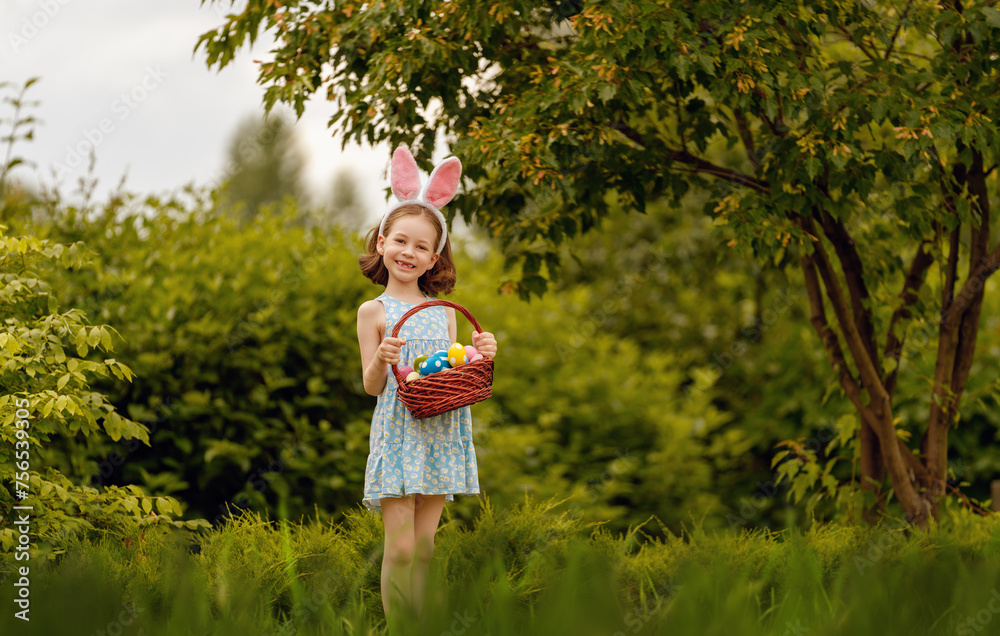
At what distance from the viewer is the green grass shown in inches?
96.0

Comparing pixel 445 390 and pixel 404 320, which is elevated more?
pixel 404 320

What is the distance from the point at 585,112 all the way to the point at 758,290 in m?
5.31

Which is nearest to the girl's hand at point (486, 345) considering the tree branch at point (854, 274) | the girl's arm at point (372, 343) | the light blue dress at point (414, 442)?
the light blue dress at point (414, 442)

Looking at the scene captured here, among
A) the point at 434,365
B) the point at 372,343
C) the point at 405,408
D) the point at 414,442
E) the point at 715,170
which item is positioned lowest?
the point at 414,442

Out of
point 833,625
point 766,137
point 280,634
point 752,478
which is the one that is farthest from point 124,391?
point 752,478

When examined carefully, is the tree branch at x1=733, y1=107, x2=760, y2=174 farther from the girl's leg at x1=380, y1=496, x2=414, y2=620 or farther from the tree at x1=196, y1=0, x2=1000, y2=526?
the girl's leg at x1=380, y1=496, x2=414, y2=620

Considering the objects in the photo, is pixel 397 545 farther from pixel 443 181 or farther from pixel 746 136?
pixel 746 136

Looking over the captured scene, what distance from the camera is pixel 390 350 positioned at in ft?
9.82

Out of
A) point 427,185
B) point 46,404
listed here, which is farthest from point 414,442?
point 46,404

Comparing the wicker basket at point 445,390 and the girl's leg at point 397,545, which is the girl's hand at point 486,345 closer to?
the wicker basket at point 445,390

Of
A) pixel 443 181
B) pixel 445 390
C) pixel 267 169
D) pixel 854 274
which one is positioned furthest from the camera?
pixel 267 169

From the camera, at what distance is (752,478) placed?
8.47 metres

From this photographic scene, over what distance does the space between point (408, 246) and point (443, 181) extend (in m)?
0.28

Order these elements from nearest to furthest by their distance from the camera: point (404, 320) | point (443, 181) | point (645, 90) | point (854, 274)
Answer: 1. point (404, 320)
2. point (443, 181)
3. point (645, 90)
4. point (854, 274)
